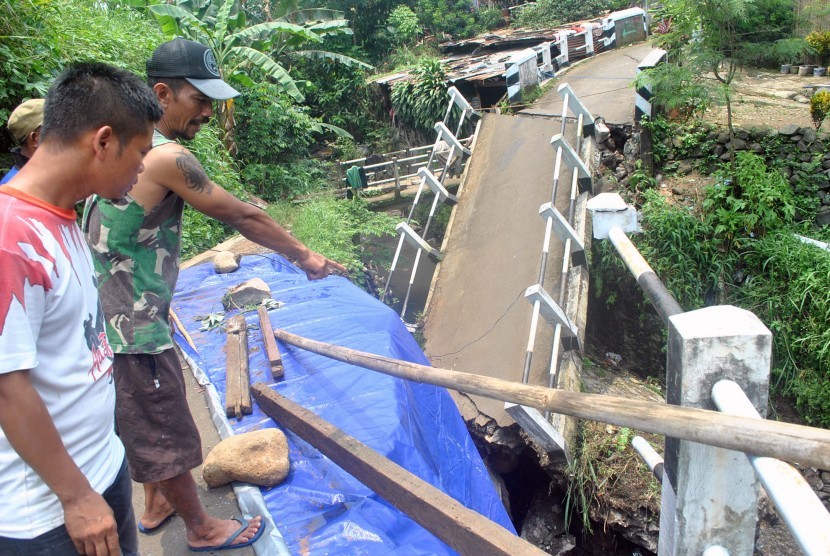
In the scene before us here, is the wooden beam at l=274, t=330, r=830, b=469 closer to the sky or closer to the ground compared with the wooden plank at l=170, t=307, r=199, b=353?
closer to the sky

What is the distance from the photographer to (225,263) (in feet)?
17.9

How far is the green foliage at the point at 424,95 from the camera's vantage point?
13.4 meters

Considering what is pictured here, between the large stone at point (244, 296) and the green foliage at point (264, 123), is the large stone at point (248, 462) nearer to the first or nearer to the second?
the large stone at point (244, 296)

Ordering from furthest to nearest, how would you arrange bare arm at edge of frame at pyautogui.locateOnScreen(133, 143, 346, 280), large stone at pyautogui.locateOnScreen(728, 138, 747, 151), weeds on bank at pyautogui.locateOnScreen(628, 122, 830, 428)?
large stone at pyautogui.locateOnScreen(728, 138, 747, 151) < weeds on bank at pyautogui.locateOnScreen(628, 122, 830, 428) < bare arm at edge of frame at pyautogui.locateOnScreen(133, 143, 346, 280)

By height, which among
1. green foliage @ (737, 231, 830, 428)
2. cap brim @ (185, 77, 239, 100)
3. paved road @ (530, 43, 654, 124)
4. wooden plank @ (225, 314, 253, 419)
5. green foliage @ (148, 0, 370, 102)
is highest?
green foliage @ (148, 0, 370, 102)

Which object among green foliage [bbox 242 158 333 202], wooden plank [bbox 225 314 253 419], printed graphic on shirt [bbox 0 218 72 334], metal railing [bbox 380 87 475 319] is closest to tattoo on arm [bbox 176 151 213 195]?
printed graphic on shirt [bbox 0 218 72 334]

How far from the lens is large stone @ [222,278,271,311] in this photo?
14.9ft

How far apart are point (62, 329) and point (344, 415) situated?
1937 mm

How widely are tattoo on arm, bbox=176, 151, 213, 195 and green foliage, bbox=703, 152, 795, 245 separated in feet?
20.9

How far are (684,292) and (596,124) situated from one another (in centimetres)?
220

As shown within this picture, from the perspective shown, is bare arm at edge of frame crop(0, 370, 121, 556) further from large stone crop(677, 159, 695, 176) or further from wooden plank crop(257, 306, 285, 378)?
large stone crop(677, 159, 695, 176)

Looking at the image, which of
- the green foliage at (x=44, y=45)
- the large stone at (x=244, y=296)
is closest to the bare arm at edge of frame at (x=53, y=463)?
the large stone at (x=244, y=296)

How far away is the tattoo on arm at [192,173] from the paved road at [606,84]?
7050mm

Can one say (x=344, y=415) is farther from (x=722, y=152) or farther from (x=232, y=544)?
(x=722, y=152)
